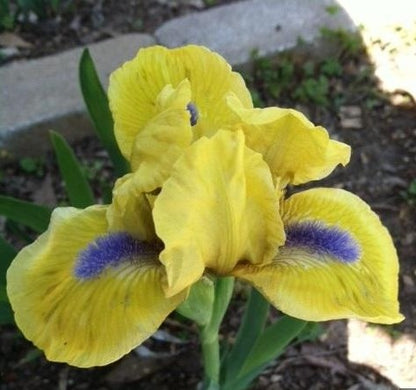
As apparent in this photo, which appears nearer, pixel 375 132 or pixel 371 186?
pixel 371 186

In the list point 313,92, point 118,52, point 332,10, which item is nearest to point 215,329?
point 313,92

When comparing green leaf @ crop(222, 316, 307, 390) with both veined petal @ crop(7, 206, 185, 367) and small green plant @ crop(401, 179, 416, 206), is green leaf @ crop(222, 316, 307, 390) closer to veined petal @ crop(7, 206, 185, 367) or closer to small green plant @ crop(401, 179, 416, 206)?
veined petal @ crop(7, 206, 185, 367)

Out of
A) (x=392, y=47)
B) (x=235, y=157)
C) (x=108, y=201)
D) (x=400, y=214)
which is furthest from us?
(x=392, y=47)

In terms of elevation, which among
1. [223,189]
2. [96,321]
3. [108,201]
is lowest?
[108,201]

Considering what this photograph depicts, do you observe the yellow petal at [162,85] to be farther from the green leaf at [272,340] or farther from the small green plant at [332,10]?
the small green plant at [332,10]

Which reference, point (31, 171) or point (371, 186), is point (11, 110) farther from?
point (371, 186)

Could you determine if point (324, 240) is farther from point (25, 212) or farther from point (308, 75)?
point (308, 75)

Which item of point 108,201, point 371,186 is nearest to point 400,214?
point 371,186
